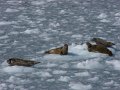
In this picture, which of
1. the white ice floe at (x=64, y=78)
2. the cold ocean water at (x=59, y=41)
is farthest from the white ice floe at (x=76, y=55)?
the white ice floe at (x=64, y=78)

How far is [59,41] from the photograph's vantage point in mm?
6500

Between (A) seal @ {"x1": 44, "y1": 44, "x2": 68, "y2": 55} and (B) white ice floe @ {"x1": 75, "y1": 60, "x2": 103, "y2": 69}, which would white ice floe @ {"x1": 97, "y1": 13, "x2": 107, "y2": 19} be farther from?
(B) white ice floe @ {"x1": 75, "y1": 60, "x2": 103, "y2": 69}

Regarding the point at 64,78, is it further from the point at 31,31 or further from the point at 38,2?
the point at 38,2

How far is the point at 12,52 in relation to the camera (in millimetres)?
5914

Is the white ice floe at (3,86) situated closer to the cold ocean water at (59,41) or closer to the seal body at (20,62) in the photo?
the cold ocean water at (59,41)

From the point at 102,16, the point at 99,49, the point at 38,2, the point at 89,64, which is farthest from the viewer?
the point at 38,2

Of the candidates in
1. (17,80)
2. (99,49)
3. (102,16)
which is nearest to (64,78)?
(17,80)

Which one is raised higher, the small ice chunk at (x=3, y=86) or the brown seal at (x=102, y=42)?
the brown seal at (x=102, y=42)

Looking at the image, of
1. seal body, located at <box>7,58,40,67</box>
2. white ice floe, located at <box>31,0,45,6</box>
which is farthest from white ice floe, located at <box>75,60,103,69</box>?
white ice floe, located at <box>31,0,45,6</box>

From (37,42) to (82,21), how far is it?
1.60 m

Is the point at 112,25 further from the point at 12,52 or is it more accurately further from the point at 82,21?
the point at 12,52

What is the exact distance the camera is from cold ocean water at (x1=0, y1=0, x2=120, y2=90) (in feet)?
16.0

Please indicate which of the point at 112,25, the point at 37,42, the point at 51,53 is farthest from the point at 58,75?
the point at 112,25

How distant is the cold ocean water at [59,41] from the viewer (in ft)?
16.0
